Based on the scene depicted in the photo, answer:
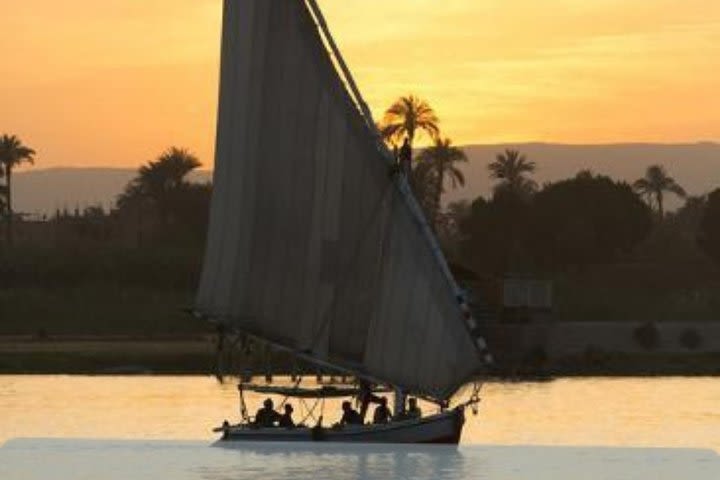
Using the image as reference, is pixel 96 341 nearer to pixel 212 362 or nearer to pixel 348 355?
pixel 212 362

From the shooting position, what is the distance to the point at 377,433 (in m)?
61.8

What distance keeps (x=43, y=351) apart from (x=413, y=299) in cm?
6683

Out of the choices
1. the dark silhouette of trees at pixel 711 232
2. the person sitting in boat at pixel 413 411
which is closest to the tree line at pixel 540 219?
the dark silhouette of trees at pixel 711 232

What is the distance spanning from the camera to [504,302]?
126 meters

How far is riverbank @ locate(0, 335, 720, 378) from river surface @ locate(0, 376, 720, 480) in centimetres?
75

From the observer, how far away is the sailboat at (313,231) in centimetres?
6103

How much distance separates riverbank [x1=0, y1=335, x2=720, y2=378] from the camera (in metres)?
123

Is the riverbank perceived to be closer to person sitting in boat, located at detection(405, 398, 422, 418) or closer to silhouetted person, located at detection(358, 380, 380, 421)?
person sitting in boat, located at detection(405, 398, 422, 418)

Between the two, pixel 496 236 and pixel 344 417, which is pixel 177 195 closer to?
pixel 496 236

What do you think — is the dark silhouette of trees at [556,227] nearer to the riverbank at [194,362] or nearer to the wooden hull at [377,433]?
the riverbank at [194,362]

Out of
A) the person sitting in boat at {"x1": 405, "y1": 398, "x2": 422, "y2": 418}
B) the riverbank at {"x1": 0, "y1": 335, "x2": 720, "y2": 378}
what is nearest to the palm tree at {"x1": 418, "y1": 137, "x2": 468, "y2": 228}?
the riverbank at {"x1": 0, "y1": 335, "x2": 720, "y2": 378}

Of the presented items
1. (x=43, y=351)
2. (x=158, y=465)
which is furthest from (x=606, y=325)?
(x=158, y=465)

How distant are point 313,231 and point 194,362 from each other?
65.1 metres

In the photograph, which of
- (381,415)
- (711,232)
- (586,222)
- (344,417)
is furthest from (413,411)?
(711,232)
